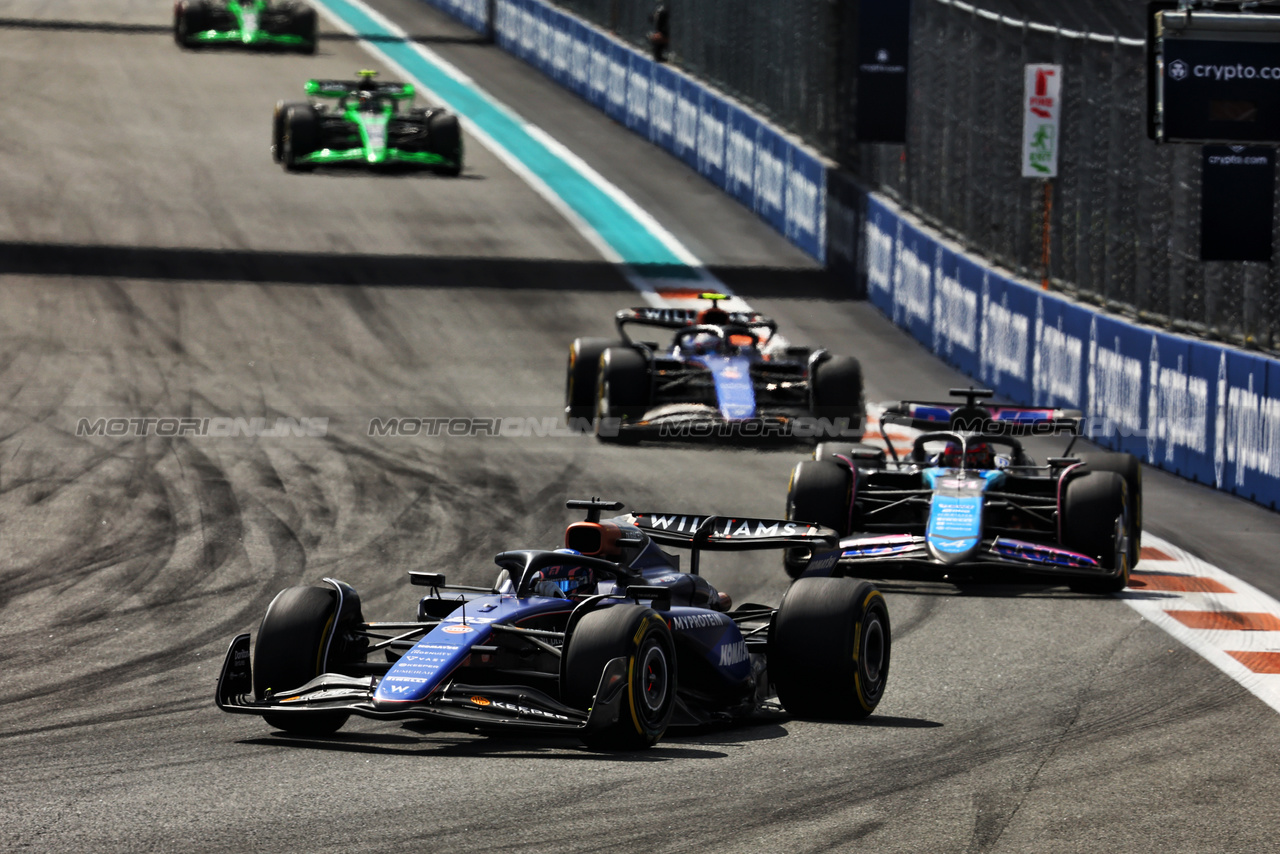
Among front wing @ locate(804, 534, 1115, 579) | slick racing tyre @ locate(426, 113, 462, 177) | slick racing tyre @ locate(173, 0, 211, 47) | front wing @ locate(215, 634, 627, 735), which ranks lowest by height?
front wing @ locate(804, 534, 1115, 579)

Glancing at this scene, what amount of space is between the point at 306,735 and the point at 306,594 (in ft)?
2.17

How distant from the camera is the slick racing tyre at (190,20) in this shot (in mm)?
43094

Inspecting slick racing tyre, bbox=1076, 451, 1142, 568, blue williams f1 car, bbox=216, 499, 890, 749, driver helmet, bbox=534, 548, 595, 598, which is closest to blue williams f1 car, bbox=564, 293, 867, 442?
slick racing tyre, bbox=1076, 451, 1142, 568

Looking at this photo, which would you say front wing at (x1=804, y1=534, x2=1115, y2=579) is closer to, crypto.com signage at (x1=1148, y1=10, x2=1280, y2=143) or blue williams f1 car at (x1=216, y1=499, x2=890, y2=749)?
blue williams f1 car at (x1=216, y1=499, x2=890, y2=749)

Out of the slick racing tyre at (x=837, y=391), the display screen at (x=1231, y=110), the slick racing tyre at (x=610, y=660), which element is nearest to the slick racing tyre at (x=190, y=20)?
the slick racing tyre at (x=837, y=391)

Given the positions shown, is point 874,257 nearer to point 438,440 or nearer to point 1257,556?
point 438,440

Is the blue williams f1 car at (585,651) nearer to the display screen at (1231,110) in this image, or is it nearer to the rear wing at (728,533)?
the rear wing at (728,533)

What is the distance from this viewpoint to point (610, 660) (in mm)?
8414

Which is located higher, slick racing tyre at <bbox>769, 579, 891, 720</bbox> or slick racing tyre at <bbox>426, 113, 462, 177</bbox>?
slick racing tyre at <bbox>426, 113, 462, 177</bbox>

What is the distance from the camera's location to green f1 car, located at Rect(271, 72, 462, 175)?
1232 inches

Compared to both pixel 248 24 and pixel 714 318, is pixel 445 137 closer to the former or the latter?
pixel 714 318

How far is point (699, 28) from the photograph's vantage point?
36906mm

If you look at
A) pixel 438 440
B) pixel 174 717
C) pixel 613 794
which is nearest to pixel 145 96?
pixel 438 440

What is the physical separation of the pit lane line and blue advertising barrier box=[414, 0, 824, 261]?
1913 mm
